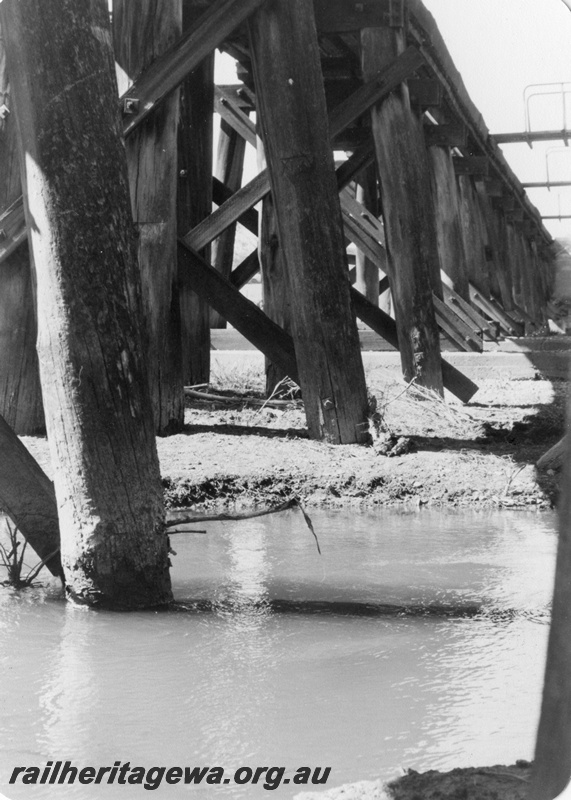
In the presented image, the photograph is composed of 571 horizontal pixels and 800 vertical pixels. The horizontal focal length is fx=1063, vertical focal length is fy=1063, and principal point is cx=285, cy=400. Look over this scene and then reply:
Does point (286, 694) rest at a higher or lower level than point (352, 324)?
lower

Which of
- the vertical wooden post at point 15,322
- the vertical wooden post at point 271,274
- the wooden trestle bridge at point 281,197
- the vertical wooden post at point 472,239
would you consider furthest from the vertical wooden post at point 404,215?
the vertical wooden post at point 472,239

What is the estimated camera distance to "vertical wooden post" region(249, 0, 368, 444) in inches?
210

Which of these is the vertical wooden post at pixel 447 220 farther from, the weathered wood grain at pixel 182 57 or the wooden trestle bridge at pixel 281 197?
the weathered wood grain at pixel 182 57

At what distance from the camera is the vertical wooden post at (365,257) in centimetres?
1001

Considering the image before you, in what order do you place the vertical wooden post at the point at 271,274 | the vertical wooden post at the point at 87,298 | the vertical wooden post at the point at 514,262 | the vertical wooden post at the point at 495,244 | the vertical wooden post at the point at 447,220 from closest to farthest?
the vertical wooden post at the point at 87,298, the vertical wooden post at the point at 271,274, the vertical wooden post at the point at 447,220, the vertical wooden post at the point at 495,244, the vertical wooden post at the point at 514,262

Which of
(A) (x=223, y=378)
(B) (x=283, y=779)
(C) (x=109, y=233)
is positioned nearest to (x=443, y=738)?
(B) (x=283, y=779)

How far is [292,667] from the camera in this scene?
9.21 ft

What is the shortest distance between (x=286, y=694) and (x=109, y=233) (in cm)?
143

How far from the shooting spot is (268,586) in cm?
368

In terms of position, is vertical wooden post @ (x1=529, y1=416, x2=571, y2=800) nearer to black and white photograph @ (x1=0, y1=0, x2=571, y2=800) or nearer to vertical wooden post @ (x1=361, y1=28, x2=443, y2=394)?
black and white photograph @ (x1=0, y1=0, x2=571, y2=800)

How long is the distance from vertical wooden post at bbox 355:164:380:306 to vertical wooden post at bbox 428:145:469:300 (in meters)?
0.60

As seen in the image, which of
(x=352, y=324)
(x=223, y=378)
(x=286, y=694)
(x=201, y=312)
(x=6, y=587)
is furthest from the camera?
(x=223, y=378)

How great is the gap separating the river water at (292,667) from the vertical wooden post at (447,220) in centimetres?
624

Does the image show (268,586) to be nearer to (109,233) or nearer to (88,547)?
(88,547)
